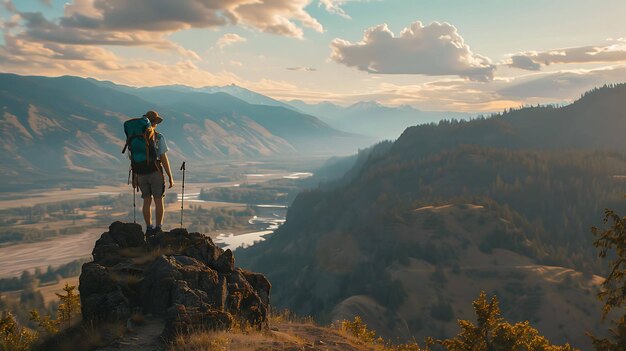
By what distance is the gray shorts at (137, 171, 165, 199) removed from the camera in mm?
19797

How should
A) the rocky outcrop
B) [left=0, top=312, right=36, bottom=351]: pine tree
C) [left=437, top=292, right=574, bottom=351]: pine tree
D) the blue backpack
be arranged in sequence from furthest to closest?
[left=437, top=292, right=574, bottom=351]: pine tree
the blue backpack
the rocky outcrop
[left=0, top=312, right=36, bottom=351]: pine tree

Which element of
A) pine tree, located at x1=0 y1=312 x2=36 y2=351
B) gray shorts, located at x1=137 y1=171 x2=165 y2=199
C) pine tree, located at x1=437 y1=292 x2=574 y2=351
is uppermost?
gray shorts, located at x1=137 y1=171 x2=165 y2=199

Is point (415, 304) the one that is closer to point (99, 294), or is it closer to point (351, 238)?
point (351, 238)

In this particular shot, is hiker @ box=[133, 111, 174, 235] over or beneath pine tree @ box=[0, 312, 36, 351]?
over

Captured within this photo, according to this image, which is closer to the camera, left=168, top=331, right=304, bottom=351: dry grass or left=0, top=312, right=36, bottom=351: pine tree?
left=168, top=331, right=304, bottom=351: dry grass

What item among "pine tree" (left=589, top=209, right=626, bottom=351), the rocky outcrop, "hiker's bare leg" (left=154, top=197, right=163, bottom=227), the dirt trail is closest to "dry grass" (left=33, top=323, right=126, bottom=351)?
the dirt trail

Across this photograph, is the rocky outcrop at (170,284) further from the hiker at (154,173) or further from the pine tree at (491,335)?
the pine tree at (491,335)

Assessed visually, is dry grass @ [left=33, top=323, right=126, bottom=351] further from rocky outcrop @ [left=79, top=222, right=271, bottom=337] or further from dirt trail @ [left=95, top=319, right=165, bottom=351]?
rocky outcrop @ [left=79, top=222, right=271, bottom=337]

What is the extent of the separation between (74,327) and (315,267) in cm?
16963

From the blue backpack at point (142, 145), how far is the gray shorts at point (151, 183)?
0.21m

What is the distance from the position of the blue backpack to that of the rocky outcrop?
2789 mm

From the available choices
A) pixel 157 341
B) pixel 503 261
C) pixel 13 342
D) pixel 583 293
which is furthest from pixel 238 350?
pixel 503 261

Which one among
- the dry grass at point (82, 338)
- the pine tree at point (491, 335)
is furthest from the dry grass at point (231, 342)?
the pine tree at point (491, 335)

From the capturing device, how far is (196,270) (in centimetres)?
1691
